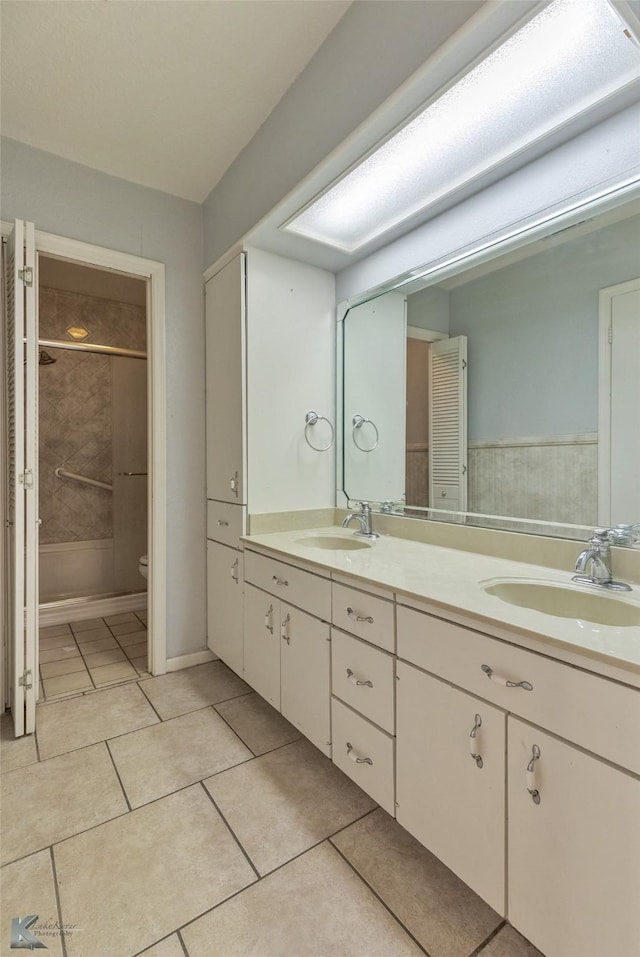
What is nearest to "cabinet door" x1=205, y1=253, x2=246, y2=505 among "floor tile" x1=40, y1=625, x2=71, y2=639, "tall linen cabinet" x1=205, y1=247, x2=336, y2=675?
"tall linen cabinet" x1=205, y1=247, x2=336, y2=675

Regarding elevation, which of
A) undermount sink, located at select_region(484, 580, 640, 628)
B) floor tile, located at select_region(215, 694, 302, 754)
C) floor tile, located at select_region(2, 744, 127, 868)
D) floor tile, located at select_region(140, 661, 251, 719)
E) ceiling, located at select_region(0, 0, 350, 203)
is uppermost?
ceiling, located at select_region(0, 0, 350, 203)

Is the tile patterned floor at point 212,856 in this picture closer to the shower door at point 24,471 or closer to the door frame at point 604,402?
the shower door at point 24,471

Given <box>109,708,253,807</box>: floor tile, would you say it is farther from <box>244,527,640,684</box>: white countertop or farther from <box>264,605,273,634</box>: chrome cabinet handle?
<box>244,527,640,684</box>: white countertop

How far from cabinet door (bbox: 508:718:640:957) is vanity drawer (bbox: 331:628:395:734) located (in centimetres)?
40

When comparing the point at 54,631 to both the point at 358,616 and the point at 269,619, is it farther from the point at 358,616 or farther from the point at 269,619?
the point at 358,616

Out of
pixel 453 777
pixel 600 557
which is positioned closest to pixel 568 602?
pixel 600 557

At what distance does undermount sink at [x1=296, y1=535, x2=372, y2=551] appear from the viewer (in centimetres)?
205

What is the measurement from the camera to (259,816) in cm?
146

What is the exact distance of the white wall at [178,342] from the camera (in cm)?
229

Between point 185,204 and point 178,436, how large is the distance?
1308mm

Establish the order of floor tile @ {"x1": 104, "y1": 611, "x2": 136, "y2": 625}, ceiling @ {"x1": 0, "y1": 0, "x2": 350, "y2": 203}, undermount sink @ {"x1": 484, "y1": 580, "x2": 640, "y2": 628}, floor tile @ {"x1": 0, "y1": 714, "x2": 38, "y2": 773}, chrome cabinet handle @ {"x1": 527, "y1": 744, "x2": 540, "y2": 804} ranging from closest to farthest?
chrome cabinet handle @ {"x1": 527, "y1": 744, "x2": 540, "y2": 804} < undermount sink @ {"x1": 484, "y1": 580, "x2": 640, "y2": 628} < ceiling @ {"x1": 0, "y1": 0, "x2": 350, "y2": 203} < floor tile @ {"x1": 0, "y1": 714, "x2": 38, "y2": 773} < floor tile @ {"x1": 104, "y1": 611, "x2": 136, "y2": 625}

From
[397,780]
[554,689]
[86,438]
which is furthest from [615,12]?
[86,438]

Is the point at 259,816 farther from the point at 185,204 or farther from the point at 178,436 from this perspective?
the point at 185,204

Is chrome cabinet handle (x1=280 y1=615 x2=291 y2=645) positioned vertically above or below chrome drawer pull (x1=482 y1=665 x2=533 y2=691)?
below
